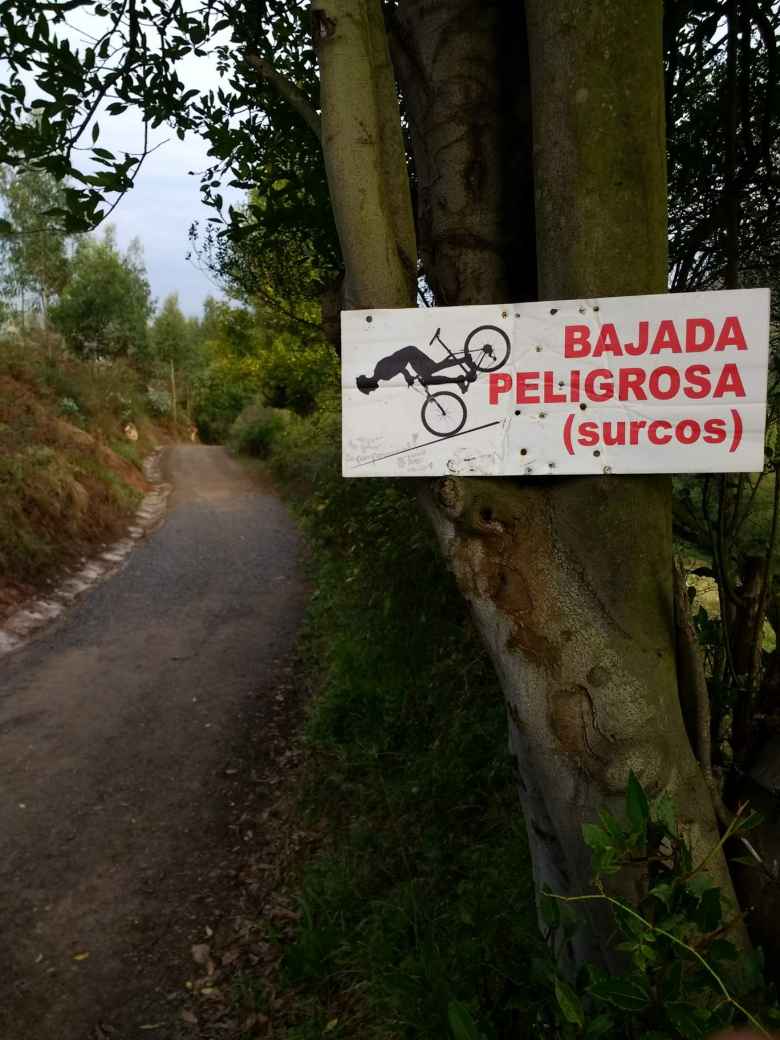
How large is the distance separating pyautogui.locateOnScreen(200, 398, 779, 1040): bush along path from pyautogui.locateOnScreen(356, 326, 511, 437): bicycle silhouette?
1.10 ft

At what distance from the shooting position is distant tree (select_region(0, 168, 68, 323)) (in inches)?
956

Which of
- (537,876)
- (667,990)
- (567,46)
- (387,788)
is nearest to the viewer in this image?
(667,990)

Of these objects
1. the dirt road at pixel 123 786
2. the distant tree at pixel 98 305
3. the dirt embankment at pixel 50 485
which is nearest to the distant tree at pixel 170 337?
the distant tree at pixel 98 305

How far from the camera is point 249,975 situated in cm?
361

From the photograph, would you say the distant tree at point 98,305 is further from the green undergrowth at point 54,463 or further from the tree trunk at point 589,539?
the tree trunk at point 589,539

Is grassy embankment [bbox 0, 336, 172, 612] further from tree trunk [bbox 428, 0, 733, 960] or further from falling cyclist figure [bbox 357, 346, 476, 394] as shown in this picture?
tree trunk [bbox 428, 0, 733, 960]

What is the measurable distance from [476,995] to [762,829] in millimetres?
1358

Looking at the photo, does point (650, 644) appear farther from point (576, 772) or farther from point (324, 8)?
point (324, 8)

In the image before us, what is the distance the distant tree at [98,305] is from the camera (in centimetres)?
2852

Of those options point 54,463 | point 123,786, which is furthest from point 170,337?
point 123,786

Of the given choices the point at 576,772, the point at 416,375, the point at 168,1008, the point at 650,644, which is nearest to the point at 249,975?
the point at 168,1008

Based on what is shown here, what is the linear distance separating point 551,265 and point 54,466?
472 inches

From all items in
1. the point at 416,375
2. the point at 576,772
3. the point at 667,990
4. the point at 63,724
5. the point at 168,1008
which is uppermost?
the point at 416,375

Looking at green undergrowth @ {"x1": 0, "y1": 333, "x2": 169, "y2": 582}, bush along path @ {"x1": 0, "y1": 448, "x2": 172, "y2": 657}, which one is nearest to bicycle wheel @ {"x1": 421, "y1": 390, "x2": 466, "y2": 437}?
bush along path @ {"x1": 0, "y1": 448, "x2": 172, "y2": 657}
